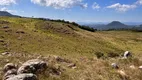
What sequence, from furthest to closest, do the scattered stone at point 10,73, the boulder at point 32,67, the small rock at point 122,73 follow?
the small rock at point 122,73 < the boulder at point 32,67 < the scattered stone at point 10,73

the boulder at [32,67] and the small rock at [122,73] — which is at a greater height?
the boulder at [32,67]

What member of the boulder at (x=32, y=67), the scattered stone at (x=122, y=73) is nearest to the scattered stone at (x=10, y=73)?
the boulder at (x=32, y=67)

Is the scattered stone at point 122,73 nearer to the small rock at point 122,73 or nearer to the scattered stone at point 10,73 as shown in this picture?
the small rock at point 122,73

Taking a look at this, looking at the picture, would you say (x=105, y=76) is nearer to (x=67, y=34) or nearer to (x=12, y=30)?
(x=12, y=30)

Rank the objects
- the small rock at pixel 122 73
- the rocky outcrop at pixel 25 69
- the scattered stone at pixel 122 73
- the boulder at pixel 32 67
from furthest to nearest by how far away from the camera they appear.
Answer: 1. the small rock at pixel 122 73
2. the scattered stone at pixel 122 73
3. the boulder at pixel 32 67
4. the rocky outcrop at pixel 25 69

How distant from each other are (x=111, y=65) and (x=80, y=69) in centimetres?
→ 220

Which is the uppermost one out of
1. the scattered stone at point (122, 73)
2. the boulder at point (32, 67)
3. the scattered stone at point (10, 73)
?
the boulder at point (32, 67)

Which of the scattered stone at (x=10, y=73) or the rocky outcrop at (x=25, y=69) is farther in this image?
the scattered stone at (x=10, y=73)

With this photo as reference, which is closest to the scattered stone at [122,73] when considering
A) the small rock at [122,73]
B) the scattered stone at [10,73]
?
the small rock at [122,73]

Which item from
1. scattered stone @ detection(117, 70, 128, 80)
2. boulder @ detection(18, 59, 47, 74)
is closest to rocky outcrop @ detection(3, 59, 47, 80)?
boulder @ detection(18, 59, 47, 74)

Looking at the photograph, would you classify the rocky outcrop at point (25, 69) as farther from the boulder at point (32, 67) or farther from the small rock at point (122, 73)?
the small rock at point (122, 73)

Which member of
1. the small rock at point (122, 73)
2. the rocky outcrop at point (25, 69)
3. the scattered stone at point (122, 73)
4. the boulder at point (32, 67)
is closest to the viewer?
the rocky outcrop at point (25, 69)

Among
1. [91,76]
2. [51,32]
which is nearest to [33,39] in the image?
[51,32]

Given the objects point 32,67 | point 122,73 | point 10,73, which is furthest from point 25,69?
point 122,73
